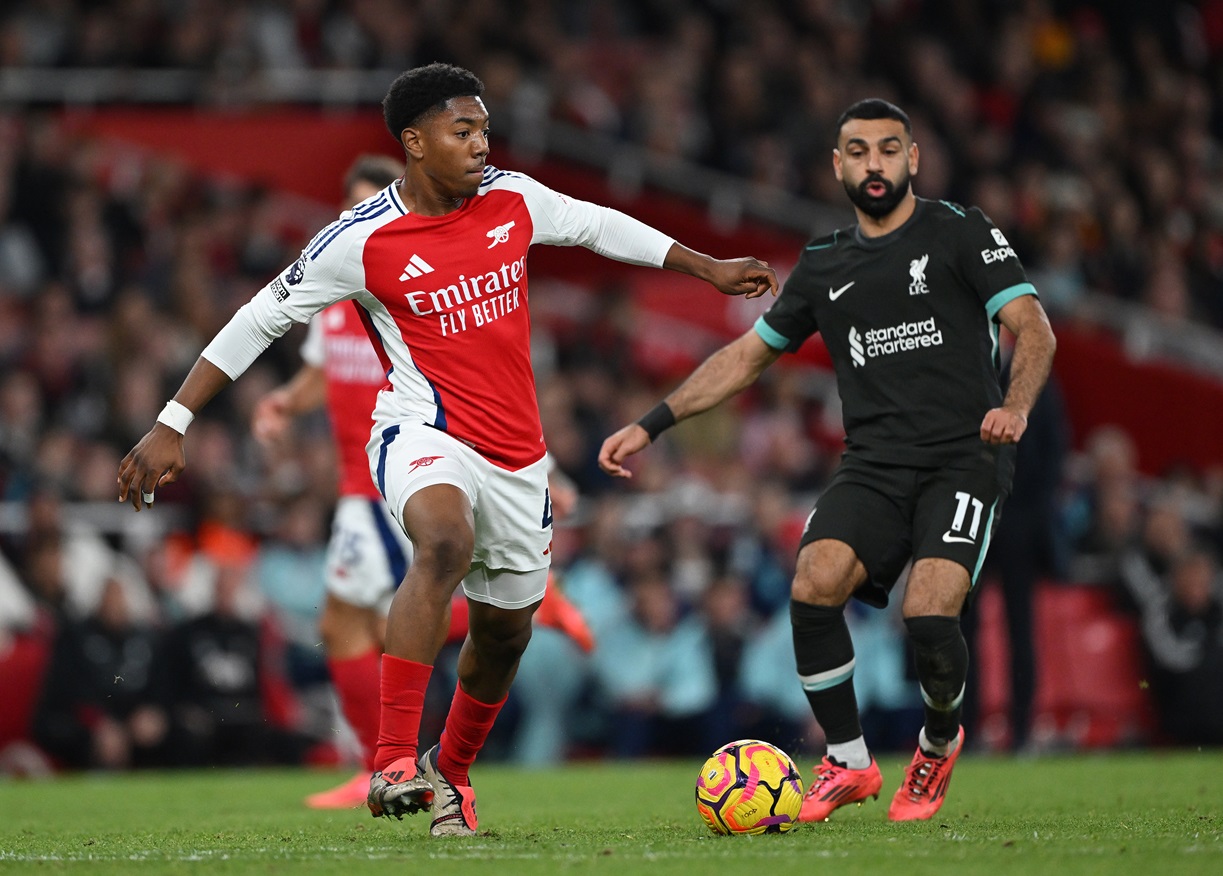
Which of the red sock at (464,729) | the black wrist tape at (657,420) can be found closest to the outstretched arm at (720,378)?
the black wrist tape at (657,420)

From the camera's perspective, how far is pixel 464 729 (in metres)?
6.34

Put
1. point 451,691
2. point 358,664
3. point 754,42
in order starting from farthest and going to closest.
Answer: point 754,42
point 451,691
point 358,664

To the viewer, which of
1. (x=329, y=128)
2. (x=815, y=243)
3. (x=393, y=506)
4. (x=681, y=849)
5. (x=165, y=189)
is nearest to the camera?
(x=681, y=849)

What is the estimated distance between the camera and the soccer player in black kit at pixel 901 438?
652 cm

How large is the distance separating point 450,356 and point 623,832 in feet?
6.02

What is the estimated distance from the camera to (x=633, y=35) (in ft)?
65.4

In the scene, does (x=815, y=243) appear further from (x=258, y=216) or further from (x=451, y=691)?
(x=258, y=216)

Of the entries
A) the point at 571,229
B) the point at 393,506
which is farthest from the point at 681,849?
the point at 571,229

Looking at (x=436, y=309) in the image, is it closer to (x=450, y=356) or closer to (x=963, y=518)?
(x=450, y=356)

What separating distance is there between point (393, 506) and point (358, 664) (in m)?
2.45

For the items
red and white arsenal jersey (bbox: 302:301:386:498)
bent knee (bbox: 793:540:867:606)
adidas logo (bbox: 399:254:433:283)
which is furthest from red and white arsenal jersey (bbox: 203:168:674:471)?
red and white arsenal jersey (bbox: 302:301:386:498)

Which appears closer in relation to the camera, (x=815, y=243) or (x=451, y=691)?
(x=815, y=243)

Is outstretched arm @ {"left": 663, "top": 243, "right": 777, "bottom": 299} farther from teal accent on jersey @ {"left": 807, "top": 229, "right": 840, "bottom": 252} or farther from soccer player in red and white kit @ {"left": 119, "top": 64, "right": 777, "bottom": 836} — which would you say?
teal accent on jersey @ {"left": 807, "top": 229, "right": 840, "bottom": 252}

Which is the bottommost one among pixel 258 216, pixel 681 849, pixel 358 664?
pixel 681 849
